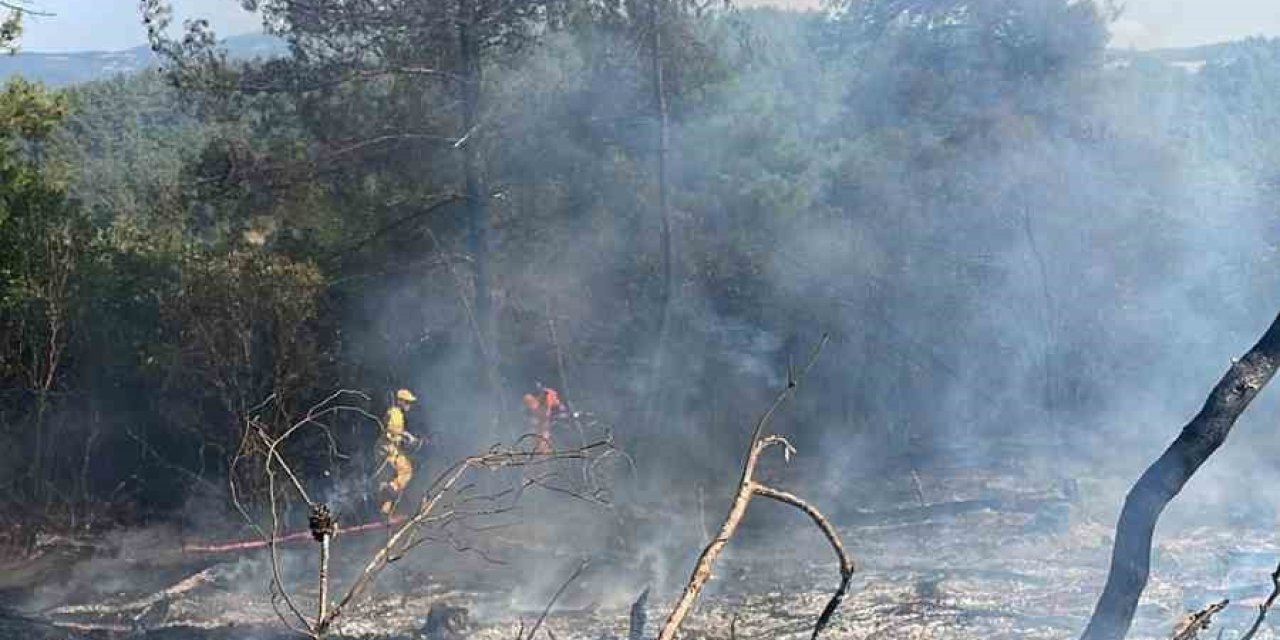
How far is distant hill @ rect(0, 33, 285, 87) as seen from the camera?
39.1ft

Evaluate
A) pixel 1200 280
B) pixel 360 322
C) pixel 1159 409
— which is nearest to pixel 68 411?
pixel 360 322

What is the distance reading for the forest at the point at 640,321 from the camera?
966 centimetres

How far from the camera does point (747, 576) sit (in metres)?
9.62

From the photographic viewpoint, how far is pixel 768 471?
12883 mm

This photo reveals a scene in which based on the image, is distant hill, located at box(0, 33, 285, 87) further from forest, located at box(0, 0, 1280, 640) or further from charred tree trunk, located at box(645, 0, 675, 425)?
charred tree trunk, located at box(645, 0, 675, 425)

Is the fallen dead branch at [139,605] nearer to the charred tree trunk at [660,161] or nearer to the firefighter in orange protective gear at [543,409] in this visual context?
the firefighter in orange protective gear at [543,409]

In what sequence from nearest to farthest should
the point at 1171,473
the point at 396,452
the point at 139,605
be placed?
the point at 396,452
the point at 1171,473
the point at 139,605

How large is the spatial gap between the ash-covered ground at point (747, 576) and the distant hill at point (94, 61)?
5421mm

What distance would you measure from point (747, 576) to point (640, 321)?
651cm

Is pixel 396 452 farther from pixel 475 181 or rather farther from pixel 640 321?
pixel 640 321

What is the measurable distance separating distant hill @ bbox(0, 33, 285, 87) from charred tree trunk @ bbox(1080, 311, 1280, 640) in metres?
10.7

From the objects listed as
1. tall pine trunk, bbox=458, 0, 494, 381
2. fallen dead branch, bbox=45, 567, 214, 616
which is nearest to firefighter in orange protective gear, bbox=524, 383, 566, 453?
tall pine trunk, bbox=458, 0, 494, 381

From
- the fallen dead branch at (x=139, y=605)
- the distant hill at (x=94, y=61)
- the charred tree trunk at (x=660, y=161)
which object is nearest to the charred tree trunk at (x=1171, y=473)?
the fallen dead branch at (x=139, y=605)

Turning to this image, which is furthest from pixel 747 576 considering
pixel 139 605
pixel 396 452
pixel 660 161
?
pixel 396 452
